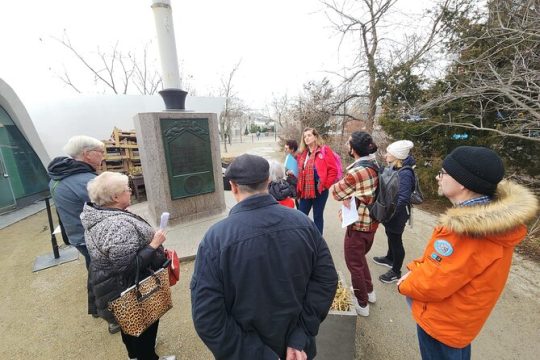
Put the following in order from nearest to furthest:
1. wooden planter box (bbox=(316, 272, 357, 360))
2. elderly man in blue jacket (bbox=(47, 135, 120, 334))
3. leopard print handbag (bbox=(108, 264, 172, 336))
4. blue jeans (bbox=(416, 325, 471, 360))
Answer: blue jeans (bbox=(416, 325, 471, 360)) → leopard print handbag (bbox=(108, 264, 172, 336)) → wooden planter box (bbox=(316, 272, 357, 360)) → elderly man in blue jacket (bbox=(47, 135, 120, 334))

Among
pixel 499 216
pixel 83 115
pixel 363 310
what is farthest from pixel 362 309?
pixel 83 115

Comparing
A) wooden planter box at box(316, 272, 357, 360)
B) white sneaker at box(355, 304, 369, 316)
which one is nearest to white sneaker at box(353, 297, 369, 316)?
white sneaker at box(355, 304, 369, 316)

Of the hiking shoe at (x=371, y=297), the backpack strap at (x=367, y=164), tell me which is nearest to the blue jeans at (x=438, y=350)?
the hiking shoe at (x=371, y=297)

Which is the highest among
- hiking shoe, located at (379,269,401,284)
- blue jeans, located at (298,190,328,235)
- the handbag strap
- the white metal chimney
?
the white metal chimney

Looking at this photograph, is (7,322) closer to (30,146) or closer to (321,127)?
(30,146)

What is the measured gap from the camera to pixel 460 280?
128 centimetres

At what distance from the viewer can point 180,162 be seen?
173 inches

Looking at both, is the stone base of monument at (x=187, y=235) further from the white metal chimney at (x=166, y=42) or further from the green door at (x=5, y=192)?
the green door at (x=5, y=192)

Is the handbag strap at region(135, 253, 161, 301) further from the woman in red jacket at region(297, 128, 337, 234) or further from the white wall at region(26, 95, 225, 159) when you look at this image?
the white wall at region(26, 95, 225, 159)

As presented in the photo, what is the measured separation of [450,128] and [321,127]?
5.79 meters

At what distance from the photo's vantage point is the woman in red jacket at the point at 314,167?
137 inches

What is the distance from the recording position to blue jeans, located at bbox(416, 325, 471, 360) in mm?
1474

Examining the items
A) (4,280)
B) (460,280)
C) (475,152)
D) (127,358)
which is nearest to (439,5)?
(475,152)

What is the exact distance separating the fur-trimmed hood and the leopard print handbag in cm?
195
